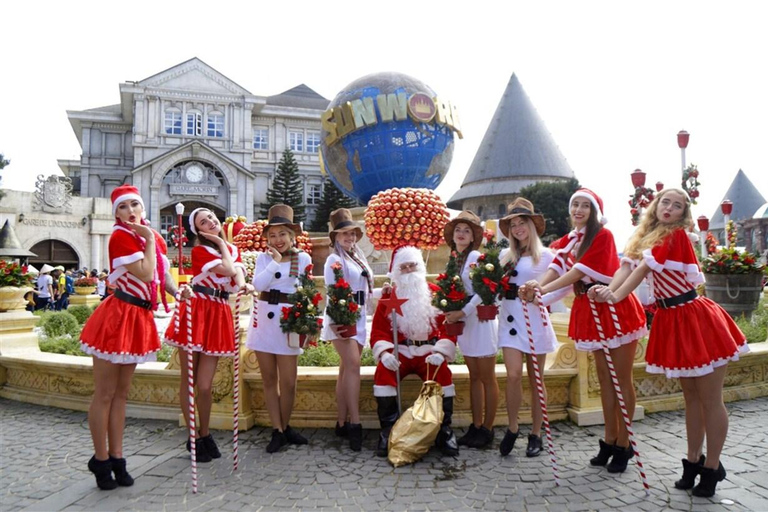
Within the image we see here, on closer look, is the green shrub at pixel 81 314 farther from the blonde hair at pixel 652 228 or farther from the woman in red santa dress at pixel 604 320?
the blonde hair at pixel 652 228

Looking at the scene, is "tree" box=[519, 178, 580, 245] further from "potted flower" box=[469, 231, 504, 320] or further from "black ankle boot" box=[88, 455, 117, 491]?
"black ankle boot" box=[88, 455, 117, 491]

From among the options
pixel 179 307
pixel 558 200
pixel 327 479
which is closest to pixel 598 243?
pixel 327 479

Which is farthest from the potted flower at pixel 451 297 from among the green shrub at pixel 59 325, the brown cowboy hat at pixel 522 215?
the green shrub at pixel 59 325

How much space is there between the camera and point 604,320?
3709mm

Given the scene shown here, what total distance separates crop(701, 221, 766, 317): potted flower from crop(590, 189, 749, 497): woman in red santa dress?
278 inches

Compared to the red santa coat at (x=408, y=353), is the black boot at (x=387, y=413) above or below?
below

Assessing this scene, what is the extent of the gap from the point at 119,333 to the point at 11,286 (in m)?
4.73

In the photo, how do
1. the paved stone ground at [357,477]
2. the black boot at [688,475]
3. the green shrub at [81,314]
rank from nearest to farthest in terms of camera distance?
the paved stone ground at [357,477] < the black boot at [688,475] < the green shrub at [81,314]

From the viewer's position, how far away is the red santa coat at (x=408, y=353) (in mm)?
4207

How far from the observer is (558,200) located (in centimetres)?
4338

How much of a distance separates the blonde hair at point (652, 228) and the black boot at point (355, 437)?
2.53m

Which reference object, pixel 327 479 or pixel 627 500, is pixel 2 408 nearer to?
pixel 327 479

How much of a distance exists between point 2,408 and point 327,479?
14.2 feet

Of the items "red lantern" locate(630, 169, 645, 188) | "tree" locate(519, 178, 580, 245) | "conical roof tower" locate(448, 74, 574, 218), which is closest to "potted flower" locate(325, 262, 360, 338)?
"red lantern" locate(630, 169, 645, 188)
